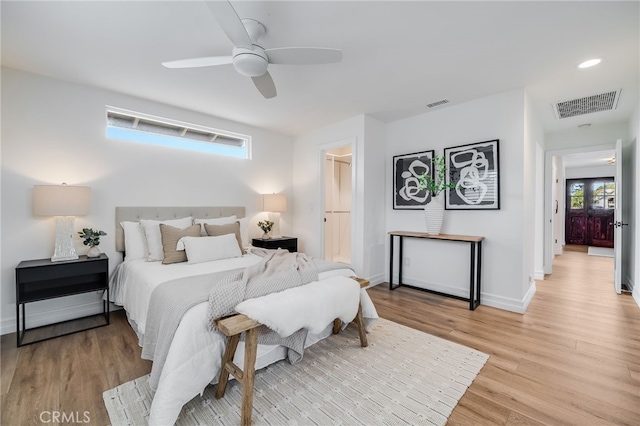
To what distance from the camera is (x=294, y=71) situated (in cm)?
271

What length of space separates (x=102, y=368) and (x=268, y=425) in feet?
4.80

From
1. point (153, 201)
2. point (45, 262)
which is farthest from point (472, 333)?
point (45, 262)

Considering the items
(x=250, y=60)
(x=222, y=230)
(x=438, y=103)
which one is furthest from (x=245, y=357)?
(x=438, y=103)

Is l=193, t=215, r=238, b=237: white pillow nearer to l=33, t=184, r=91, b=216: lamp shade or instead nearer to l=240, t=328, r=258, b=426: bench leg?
l=33, t=184, r=91, b=216: lamp shade

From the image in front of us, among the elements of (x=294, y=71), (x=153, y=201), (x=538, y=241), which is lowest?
(x=538, y=241)

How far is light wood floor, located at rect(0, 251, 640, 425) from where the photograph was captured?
1.64 meters

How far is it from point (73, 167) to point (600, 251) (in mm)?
11078

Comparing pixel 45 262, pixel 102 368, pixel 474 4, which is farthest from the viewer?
pixel 45 262

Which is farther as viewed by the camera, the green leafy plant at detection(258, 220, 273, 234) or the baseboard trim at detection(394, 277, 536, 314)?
the green leafy plant at detection(258, 220, 273, 234)

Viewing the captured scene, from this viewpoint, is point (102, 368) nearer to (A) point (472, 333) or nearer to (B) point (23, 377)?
(B) point (23, 377)

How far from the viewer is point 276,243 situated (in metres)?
4.34

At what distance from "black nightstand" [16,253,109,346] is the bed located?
21 cm

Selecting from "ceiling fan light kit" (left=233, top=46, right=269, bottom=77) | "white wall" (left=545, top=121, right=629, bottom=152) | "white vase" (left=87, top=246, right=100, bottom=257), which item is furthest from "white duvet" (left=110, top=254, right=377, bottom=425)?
"white wall" (left=545, top=121, right=629, bottom=152)

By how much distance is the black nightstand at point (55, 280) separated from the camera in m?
2.44
